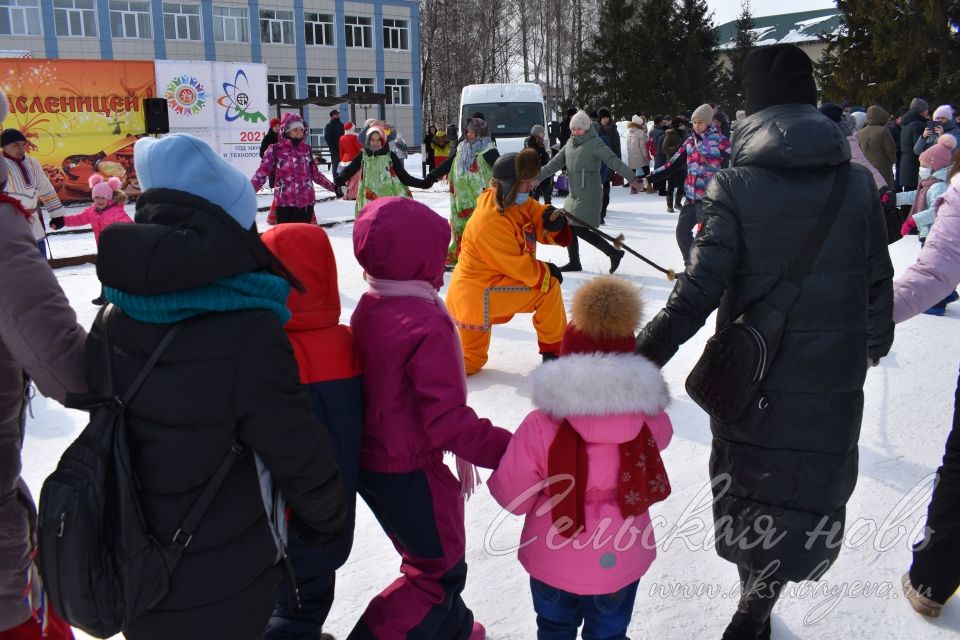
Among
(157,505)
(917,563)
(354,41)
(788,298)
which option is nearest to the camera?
(157,505)

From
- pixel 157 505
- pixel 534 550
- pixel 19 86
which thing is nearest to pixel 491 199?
pixel 534 550

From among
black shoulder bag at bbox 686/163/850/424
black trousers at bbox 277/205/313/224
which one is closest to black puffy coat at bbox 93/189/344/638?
black shoulder bag at bbox 686/163/850/424

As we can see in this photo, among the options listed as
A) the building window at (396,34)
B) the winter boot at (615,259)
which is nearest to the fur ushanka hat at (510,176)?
the winter boot at (615,259)

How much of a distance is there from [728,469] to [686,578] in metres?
0.71

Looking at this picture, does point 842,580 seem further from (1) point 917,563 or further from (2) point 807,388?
(2) point 807,388

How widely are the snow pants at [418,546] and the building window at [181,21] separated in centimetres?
3883

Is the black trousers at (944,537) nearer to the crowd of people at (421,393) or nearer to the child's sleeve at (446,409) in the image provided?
the crowd of people at (421,393)

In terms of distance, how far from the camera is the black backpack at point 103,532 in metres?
1.56

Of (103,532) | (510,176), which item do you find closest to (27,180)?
(510,176)

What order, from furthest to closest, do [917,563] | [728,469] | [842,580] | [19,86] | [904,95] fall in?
[904,95] → [19,86] → [842,580] → [917,563] → [728,469]

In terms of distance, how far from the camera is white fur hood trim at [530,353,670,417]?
2004 mm

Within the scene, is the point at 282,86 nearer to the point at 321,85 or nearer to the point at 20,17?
the point at 321,85

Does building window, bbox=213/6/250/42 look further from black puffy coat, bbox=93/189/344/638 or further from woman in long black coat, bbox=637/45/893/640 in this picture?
black puffy coat, bbox=93/189/344/638

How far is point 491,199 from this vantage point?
202 inches
